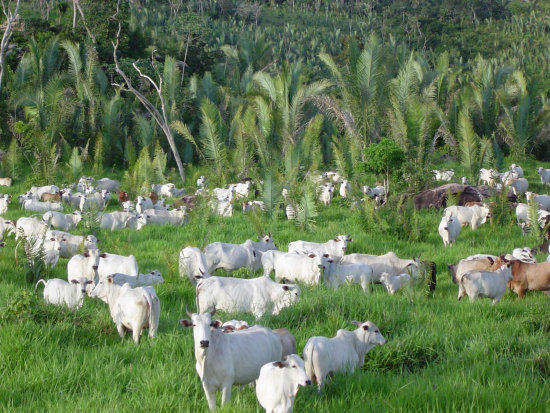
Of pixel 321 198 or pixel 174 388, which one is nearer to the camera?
pixel 174 388

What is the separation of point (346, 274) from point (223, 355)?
17.1 feet

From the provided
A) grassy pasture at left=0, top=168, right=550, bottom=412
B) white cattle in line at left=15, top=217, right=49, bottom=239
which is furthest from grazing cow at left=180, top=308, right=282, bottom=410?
white cattle in line at left=15, top=217, right=49, bottom=239

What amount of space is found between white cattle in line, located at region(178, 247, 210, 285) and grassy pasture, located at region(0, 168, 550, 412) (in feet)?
0.81

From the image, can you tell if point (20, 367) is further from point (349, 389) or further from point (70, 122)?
point (70, 122)

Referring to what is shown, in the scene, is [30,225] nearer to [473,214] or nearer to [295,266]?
[295,266]

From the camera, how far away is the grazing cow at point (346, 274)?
420 inches

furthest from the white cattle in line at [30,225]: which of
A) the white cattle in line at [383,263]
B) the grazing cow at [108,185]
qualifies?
the grazing cow at [108,185]

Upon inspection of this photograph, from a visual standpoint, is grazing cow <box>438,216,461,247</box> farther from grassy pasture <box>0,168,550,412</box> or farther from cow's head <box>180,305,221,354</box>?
cow's head <box>180,305,221,354</box>

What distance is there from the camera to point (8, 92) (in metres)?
29.3

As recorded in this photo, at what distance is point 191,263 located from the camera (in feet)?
36.4

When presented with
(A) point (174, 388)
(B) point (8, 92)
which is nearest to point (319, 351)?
(A) point (174, 388)

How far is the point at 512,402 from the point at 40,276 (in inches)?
317

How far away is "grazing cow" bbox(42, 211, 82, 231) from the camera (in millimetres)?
15389

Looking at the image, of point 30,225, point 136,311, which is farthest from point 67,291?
point 30,225
